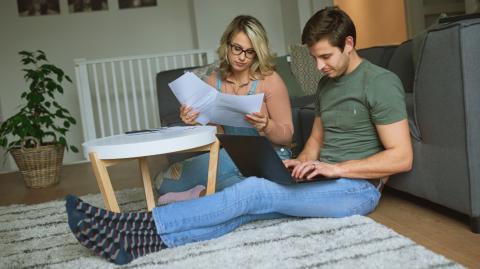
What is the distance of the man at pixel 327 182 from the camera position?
4.83ft

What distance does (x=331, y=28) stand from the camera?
5.11 ft

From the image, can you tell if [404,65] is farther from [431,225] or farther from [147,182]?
[147,182]

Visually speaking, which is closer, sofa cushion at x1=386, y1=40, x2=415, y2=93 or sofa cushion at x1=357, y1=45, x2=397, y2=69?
sofa cushion at x1=386, y1=40, x2=415, y2=93

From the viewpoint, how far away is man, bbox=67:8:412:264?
1.47m

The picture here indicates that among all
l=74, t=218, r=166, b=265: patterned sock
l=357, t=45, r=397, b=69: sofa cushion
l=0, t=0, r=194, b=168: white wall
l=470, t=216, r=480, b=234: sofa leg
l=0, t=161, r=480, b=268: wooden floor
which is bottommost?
l=0, t=161, r=480, b=268: wooden floor

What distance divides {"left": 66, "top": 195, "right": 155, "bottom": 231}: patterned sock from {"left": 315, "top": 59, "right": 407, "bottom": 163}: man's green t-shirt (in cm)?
66

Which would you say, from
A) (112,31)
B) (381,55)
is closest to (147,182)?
(381,55)

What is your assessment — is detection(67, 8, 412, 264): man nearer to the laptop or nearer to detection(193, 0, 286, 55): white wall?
the laptop

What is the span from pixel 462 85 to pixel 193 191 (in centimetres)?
110

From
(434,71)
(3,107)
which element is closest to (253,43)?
(434,71)

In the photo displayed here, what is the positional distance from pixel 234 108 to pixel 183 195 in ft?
1.70

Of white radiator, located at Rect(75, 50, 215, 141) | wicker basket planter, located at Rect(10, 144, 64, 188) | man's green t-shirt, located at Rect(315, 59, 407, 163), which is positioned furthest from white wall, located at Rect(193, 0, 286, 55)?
man's green t-shirt, located at Rect(315, 59, 407, 163)

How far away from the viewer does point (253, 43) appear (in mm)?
1883

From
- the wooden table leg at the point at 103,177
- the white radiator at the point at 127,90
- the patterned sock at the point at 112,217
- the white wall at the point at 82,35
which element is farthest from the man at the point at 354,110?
the white wall at the point at 82,35
